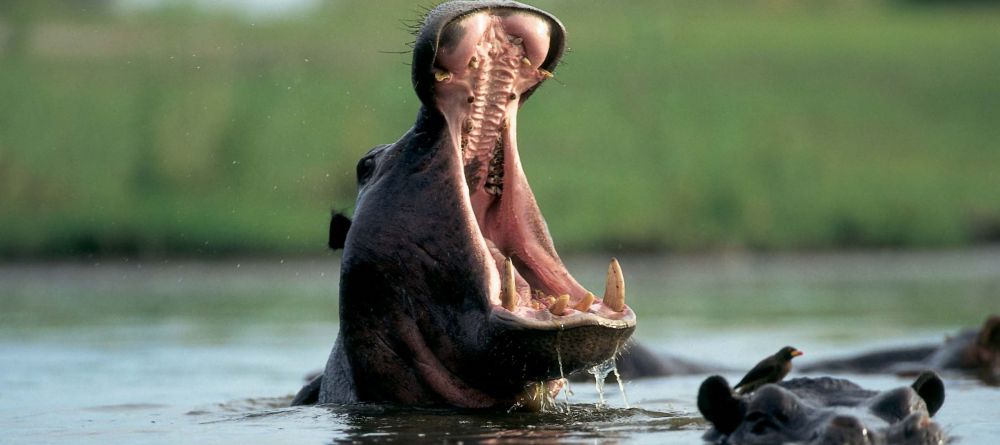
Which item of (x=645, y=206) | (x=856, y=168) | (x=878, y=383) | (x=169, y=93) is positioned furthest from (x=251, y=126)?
(x=878, y=383)

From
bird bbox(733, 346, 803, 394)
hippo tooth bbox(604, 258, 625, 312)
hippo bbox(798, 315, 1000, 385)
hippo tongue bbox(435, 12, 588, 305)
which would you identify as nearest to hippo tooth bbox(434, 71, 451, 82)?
hippo tongue bbox(435, 12, 588, 305)

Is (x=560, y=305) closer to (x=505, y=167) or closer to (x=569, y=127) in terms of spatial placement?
(x=505, y=167)

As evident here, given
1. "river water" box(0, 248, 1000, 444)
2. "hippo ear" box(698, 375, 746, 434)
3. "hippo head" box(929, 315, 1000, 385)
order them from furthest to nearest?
"hippo head" box(929, 315, 1000, 385) → "river water" box(0, 248, 1000, 444) → "hippo ear" box(698, 375, 746, 434)

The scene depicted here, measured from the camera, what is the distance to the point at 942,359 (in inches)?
372

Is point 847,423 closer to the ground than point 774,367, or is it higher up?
closer to the ground

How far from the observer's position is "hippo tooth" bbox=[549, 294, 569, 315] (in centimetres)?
555

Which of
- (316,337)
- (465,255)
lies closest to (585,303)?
(465,255)

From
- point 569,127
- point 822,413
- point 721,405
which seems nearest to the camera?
point 822,413

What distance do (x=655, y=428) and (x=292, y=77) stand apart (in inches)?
1043

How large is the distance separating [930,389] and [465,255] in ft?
5.27

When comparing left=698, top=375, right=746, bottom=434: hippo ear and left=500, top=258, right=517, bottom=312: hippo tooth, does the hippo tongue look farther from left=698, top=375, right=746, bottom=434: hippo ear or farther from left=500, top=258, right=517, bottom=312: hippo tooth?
left=698, top=375, right=746, bottom=434: hippo ear

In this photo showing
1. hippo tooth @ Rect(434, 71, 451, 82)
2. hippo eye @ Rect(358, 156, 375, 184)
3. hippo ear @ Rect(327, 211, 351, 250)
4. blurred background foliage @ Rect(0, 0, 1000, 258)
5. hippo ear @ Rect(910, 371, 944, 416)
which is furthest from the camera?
blurred background foliage @ Rect(0, 0, 1000, 258)

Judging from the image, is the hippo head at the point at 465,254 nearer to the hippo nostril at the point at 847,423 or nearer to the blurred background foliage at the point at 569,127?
the hippo nostril at the point at 847,423

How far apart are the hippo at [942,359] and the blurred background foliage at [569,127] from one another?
10862 millimetres
